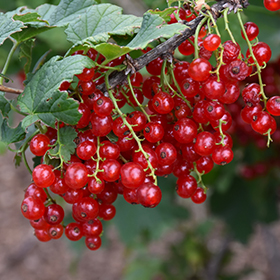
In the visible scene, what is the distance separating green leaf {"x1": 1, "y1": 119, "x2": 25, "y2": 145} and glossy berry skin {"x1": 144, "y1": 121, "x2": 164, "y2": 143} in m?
0.26

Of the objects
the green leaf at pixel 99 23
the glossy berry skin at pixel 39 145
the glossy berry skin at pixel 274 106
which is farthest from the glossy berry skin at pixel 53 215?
the glossy berry skin at pixel 274 106

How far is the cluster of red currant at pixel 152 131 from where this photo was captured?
1.79 ft

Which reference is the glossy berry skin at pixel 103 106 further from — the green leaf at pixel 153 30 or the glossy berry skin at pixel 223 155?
the glossy berry skin at pixel 223 155

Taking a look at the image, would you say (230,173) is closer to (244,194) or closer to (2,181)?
(244,194)

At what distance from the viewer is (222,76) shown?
0.57 meters

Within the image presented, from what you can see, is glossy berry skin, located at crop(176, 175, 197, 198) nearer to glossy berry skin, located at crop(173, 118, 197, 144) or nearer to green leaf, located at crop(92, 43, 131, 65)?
glossy berry skin, located at crop(173, 118, 197, 144)

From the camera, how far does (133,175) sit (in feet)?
1.74

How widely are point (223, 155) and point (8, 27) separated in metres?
0.45

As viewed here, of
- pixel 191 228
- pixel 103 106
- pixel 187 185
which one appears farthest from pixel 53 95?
pixel 191 228

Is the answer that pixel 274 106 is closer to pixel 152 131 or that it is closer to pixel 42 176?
pixel 152 131

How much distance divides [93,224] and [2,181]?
11.6 feet

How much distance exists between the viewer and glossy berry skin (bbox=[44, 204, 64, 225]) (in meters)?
0.63

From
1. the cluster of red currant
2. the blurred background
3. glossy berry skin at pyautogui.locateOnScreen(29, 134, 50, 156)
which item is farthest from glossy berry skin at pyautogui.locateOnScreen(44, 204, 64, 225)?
the blurred background

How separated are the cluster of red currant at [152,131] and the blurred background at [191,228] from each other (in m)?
0.28
